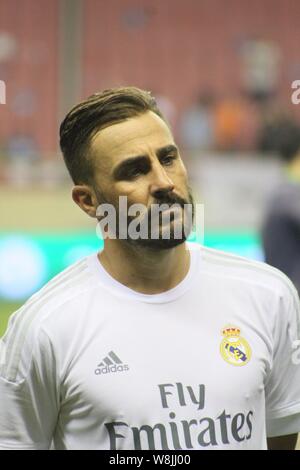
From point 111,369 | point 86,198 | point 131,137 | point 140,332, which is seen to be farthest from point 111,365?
point 131,137

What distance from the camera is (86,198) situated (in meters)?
2.53

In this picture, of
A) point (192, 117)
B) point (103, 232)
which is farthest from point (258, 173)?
A: point (103, 232)

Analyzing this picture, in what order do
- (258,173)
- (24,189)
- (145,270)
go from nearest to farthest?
(145,270)
(258,173)
(24,189)

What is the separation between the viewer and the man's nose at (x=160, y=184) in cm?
232

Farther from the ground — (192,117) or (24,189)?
(192,117)

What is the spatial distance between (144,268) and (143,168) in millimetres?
265

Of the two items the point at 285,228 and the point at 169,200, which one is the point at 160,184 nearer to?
the point at 169,200

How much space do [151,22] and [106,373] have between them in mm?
13102

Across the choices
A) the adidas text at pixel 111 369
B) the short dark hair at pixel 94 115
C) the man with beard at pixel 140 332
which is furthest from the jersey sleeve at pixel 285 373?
the short dark hair at pixel 94 115

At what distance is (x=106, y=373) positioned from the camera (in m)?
2.32

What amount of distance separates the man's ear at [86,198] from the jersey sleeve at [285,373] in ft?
1.82

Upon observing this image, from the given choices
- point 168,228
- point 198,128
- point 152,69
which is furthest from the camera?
point 152,69
